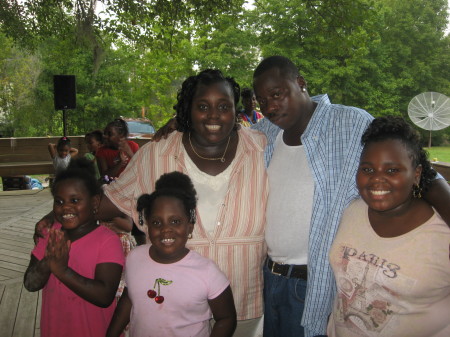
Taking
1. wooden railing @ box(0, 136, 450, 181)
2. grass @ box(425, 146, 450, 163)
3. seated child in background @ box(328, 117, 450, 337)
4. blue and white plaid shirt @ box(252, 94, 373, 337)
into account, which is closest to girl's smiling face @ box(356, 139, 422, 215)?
seated child in background @ box(328, 117, 450, 337)

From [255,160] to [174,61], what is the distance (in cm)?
1368

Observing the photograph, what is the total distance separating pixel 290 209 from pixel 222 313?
53 cm

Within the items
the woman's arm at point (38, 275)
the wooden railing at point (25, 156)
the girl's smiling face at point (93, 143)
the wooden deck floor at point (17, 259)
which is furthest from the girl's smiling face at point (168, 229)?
the wooden railing at point (25, 156)

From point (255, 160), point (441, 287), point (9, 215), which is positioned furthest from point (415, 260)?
point (9, 215)

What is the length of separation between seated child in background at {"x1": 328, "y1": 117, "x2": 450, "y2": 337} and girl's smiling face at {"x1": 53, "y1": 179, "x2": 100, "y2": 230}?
1056 mm

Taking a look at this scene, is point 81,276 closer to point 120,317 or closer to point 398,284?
point 120,317

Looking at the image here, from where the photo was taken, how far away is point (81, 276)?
1.63 metres

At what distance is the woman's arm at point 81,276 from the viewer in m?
1.56

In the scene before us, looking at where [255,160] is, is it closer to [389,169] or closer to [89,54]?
[389,169]

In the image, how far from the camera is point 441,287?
126 cm

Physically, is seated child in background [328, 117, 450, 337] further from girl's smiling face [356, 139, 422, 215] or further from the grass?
the grass

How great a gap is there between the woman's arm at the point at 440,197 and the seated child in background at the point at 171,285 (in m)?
0.81

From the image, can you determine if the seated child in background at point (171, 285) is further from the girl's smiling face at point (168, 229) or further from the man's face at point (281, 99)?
the man's face at point (281, 99)

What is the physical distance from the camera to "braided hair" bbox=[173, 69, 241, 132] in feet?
6.11
